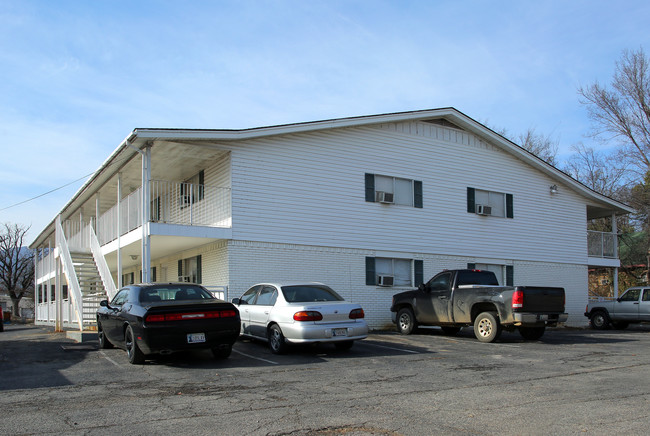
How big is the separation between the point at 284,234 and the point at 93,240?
7261 mm

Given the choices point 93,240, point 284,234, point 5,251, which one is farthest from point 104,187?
point 5,251

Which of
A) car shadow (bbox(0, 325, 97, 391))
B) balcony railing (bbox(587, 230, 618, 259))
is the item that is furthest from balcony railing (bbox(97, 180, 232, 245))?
balcony railing (bbox(587, 230, 618, 259))

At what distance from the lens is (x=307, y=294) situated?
12.4m

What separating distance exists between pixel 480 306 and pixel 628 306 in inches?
367

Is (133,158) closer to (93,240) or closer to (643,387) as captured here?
(93,240)

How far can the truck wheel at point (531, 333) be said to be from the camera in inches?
605

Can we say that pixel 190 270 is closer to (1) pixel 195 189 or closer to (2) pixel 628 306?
(1) pixel 195 189

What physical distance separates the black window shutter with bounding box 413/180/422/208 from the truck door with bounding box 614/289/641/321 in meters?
8.12

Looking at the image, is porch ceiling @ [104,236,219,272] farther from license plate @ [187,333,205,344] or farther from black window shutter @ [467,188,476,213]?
black window shutter @ [467,188,476,213]

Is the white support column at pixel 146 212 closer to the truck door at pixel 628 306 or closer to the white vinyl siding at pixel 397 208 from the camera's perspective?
the white vinyl siding at pixel 397 208

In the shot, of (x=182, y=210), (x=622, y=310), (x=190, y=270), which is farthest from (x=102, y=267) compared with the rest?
(x=622, y=310)

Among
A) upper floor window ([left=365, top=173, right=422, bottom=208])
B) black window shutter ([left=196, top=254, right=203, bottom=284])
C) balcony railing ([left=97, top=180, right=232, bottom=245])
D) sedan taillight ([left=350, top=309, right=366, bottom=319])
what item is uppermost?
upper floor window ([left=365, top=173, right=422, bottom=208])

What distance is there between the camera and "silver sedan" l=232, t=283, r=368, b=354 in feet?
37.9

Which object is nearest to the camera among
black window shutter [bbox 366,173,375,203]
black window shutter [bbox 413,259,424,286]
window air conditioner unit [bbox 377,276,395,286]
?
window air conditioner unit [bbox 377,276,395,286]
